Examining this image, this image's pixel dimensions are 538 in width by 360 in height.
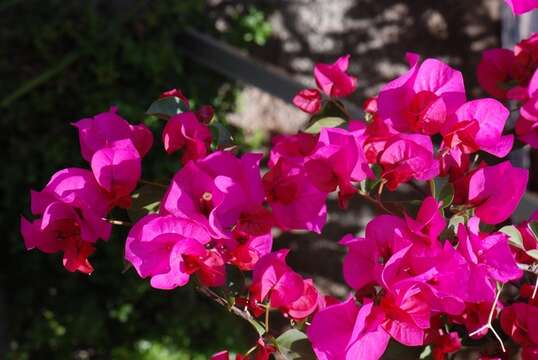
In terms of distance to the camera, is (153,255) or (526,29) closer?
(153,255)

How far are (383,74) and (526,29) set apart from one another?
556 mm

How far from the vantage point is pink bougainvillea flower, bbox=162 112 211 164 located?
761mm

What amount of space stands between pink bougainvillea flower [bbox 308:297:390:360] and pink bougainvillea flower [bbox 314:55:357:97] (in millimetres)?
341

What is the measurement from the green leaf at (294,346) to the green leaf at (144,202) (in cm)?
21

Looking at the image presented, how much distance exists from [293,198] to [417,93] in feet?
0.58

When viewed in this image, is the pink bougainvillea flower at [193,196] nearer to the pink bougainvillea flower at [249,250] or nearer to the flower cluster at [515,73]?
the pink bougainvillea flower at [249,250]

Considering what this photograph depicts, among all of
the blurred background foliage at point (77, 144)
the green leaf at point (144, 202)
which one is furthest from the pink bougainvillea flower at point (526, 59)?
the blurred background foliage at point (77, 144)

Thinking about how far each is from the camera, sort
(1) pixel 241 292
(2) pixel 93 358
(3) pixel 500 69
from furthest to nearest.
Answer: (2) pixel 93 358 → (3) pixel 500 69 → (1) pixel 241 292

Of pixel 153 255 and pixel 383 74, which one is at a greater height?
pixel 153 255

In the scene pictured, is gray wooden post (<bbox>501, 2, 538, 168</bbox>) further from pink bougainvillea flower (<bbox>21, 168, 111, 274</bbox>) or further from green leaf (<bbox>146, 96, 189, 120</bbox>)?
pink bougainvillea flower (<bbox>21, 168, 111, 274</bbox>)

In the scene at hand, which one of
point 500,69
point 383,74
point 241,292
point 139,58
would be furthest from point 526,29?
point 241,292

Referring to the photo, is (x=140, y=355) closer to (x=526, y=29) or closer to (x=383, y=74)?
(x=383, y=74)

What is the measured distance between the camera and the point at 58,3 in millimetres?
2020

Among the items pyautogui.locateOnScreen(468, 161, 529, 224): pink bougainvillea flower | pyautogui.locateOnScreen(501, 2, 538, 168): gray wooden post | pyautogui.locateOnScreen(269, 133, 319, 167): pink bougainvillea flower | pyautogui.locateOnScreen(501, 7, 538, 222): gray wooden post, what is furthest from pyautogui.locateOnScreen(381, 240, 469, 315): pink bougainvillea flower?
pyautogui.locateOnScreen(501, 2, 538, 168): gray wooden post
